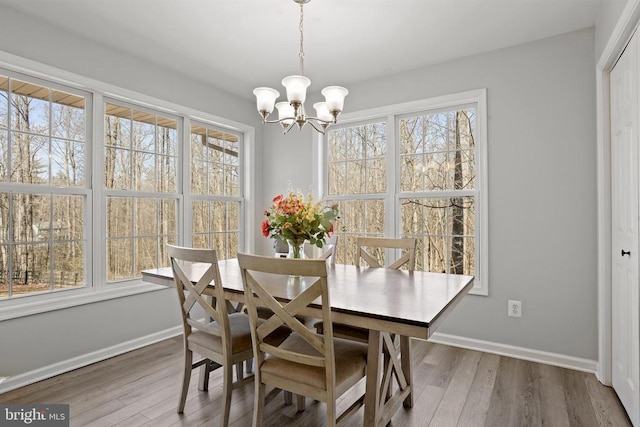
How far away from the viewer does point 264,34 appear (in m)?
2.79

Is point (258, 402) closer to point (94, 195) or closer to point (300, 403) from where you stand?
point (300, 403)

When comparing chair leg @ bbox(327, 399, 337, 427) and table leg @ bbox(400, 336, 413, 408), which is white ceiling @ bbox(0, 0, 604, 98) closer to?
table leg @ bbox(400, 336, 413, 408)

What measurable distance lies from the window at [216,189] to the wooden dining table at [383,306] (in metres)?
1.58

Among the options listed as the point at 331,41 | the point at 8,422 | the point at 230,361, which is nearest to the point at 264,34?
the point at 331,41

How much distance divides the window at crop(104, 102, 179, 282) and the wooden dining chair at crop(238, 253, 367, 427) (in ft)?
6.65

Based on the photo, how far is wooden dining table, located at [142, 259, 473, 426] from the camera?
1389mm

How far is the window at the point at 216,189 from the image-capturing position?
384 cm

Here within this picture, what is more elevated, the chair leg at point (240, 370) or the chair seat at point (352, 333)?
the chair seat at point (352, 333)

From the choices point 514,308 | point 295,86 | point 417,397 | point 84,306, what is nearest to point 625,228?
point 514,308

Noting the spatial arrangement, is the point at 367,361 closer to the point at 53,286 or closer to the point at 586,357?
the point at 586,357

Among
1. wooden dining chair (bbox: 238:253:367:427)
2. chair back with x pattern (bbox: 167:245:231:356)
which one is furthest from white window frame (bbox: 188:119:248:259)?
wooden dining chair (bbox: 238:253:367:427)

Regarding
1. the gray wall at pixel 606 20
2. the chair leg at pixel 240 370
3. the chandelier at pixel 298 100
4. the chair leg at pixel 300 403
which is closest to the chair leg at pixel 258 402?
the chair leg at pixel 300 403

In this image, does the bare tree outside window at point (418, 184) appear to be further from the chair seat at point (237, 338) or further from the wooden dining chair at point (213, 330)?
the wooden dining chair at point (213, 330)

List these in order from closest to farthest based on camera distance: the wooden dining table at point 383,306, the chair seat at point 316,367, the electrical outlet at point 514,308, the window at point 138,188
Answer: the wooden dining table at point 383,306
the chair seat at point 316,367
the electrical outlet at point 514,308
the window at point 138,188
